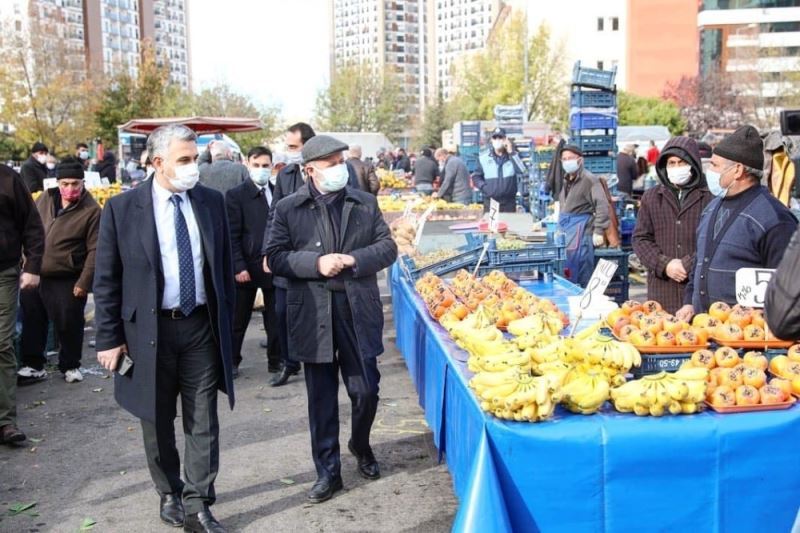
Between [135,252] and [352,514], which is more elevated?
[135,252]

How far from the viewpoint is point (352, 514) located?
4820mm

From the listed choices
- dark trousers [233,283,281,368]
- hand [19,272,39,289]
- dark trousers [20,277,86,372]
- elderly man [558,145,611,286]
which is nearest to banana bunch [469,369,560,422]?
hand [19,272,39,289]

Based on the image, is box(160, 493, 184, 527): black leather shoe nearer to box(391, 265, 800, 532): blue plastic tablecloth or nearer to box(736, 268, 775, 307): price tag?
box(391, 265, 800, 532): blue plastic tablecloth

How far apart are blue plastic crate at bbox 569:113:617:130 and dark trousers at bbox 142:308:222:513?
8459mm

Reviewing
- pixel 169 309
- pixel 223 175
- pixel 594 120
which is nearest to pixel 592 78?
pixel 594 120

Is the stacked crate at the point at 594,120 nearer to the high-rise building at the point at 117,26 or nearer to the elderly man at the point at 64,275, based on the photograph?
the elderly man at the point at 64,275

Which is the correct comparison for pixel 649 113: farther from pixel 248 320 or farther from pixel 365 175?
pixel 248 320

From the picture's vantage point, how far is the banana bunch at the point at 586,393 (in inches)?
137

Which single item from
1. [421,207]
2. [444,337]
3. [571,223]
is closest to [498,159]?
[421,207]

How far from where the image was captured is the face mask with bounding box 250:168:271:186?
8.23 metres

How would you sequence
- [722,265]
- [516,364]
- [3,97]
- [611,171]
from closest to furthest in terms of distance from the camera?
1. [516,364]
2. [722,265]
3. [611,171]
4. [3,97]

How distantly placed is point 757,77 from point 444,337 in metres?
52.7

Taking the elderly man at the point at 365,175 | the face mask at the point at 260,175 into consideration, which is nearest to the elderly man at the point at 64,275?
the face mask at the point at 260,175

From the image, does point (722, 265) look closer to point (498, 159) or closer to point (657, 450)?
point (657, 450)
